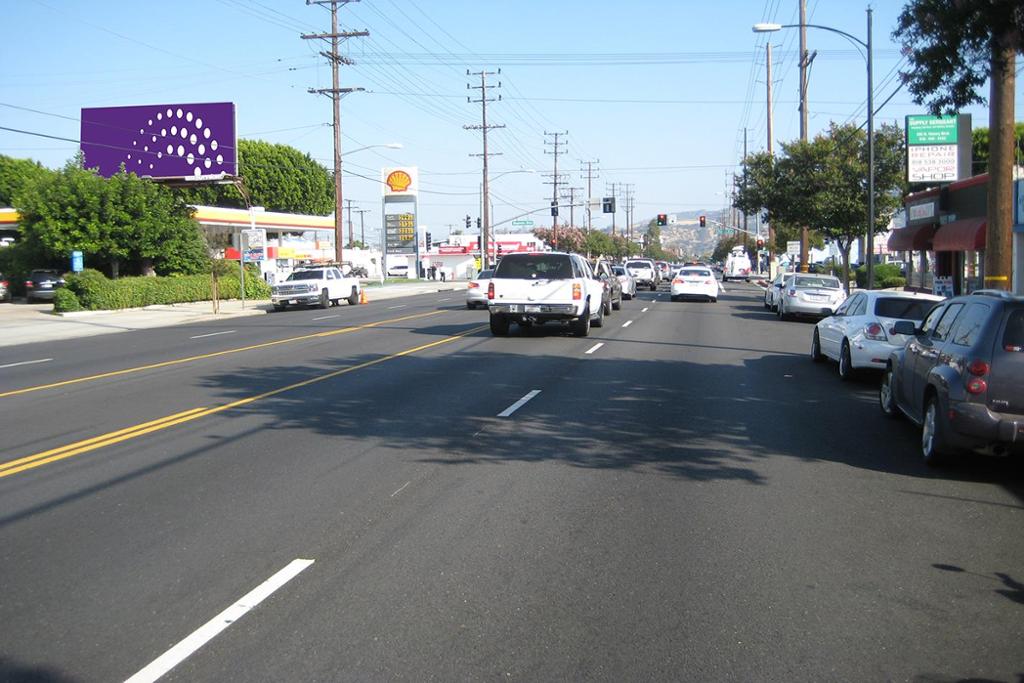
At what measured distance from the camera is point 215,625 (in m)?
5.10

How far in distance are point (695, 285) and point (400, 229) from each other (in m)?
55.9

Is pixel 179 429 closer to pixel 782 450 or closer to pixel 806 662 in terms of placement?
pixel 782 450

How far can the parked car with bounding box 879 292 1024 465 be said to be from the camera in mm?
8242

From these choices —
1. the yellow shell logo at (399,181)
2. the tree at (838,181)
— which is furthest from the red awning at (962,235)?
the yellow shell logo at (399,181)

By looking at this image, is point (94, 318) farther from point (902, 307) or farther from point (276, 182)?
point (276, 182)

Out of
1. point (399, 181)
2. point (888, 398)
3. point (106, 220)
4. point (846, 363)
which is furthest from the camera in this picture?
point (399, 181)

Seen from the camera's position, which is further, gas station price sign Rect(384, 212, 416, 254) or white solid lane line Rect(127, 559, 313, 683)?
gas station price sign Rect(384, 212, 416, 254)

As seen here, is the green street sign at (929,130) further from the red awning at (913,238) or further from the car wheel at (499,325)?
the car wheel at (499,325)

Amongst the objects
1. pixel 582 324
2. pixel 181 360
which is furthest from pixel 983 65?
pixel 181 360

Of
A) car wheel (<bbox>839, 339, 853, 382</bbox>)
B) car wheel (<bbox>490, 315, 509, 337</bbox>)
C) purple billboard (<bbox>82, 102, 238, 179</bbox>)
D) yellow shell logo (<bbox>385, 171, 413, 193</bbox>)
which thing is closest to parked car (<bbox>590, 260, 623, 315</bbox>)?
car wheel (<bbox>490, 315, 509, 337</bbox>)

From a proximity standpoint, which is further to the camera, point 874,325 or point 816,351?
point 816,351

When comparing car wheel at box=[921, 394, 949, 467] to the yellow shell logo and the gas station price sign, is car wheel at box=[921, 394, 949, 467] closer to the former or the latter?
the gas station price sign

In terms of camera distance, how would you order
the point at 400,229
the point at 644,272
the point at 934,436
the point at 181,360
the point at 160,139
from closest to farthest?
the point at 934,436, the point at 181,360, the point at 160,139, the point at 644,272, the point at 400,229

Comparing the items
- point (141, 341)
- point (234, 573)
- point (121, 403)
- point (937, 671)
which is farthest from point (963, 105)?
point (141, 341)
